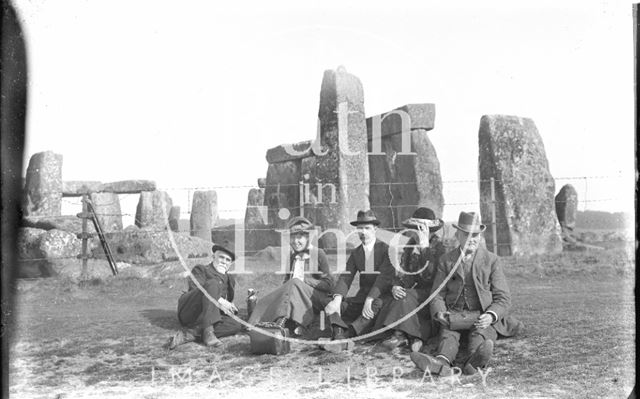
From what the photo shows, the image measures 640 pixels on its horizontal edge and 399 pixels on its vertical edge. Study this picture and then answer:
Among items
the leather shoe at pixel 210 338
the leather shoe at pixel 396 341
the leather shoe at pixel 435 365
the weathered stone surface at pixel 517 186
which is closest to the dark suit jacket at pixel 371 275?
the leather shoe at pixel 396 341

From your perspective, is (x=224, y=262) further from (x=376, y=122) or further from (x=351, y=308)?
(x=376, y=122)

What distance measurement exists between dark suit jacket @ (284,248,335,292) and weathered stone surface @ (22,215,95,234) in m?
8.91

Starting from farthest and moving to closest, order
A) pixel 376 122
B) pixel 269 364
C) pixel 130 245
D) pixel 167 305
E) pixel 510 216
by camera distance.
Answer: pixel 376 122 → pixel 130 245 → pixel 510 216 → pixel 167 305 → pixel 269 364

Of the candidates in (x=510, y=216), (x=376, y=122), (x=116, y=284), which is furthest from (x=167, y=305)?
(x=376, y=122)

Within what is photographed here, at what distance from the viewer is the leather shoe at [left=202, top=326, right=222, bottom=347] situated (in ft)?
23.2

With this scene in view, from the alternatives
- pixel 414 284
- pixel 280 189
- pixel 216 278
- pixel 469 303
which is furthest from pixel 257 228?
pixel 469 303

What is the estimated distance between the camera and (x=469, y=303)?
6.54 m

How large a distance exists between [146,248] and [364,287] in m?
7.78

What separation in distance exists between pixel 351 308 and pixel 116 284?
14.5 ft

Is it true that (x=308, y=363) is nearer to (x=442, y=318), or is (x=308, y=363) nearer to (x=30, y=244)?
(x=442, y=318)

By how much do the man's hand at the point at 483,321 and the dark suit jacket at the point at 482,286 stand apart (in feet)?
0.26

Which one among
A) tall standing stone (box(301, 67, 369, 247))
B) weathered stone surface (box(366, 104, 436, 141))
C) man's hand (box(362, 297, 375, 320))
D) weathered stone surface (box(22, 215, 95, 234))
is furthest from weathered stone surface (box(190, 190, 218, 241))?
A: man's hand (box(362, 297, 375, 320))

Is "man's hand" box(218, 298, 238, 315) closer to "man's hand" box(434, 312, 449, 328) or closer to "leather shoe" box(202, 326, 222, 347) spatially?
"leather shoe" box(202, 326, 222, 347)

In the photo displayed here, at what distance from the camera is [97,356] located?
23.0 feet
